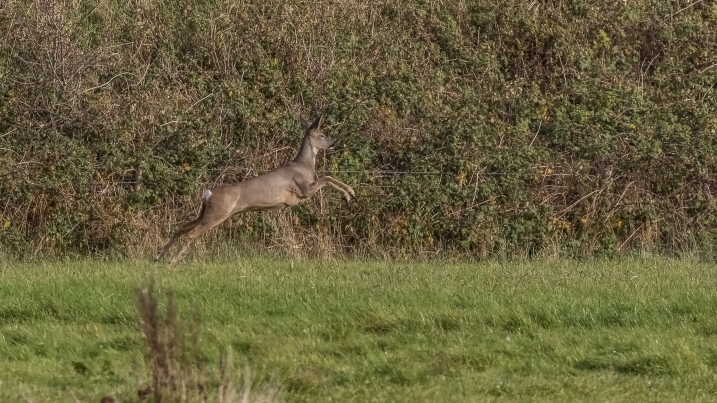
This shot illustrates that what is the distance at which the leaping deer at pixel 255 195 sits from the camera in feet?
47.9

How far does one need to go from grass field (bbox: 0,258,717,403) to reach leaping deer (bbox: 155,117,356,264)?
1.78 meters

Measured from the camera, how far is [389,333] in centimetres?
1001

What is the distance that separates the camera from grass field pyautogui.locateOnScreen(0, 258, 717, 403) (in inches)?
Answer: 336

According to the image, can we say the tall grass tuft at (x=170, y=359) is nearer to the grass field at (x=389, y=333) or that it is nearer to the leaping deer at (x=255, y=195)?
the grass field at (x=389, y=333)

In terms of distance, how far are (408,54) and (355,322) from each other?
31.7ft

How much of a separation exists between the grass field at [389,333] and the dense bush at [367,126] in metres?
3.28

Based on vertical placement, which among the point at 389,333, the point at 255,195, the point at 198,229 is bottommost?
the point at 198,229

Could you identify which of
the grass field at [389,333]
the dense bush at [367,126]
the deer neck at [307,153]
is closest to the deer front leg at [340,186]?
the deer neck at [307,153]

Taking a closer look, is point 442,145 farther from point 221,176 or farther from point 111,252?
point 111,252

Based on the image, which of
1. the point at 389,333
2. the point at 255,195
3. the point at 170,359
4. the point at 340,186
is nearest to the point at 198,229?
the point at 255,195

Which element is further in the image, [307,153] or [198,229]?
[307,153]

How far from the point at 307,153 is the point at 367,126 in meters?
1.91

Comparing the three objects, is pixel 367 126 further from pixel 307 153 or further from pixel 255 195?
pixel 255 195

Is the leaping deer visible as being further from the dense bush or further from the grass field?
the grass field
